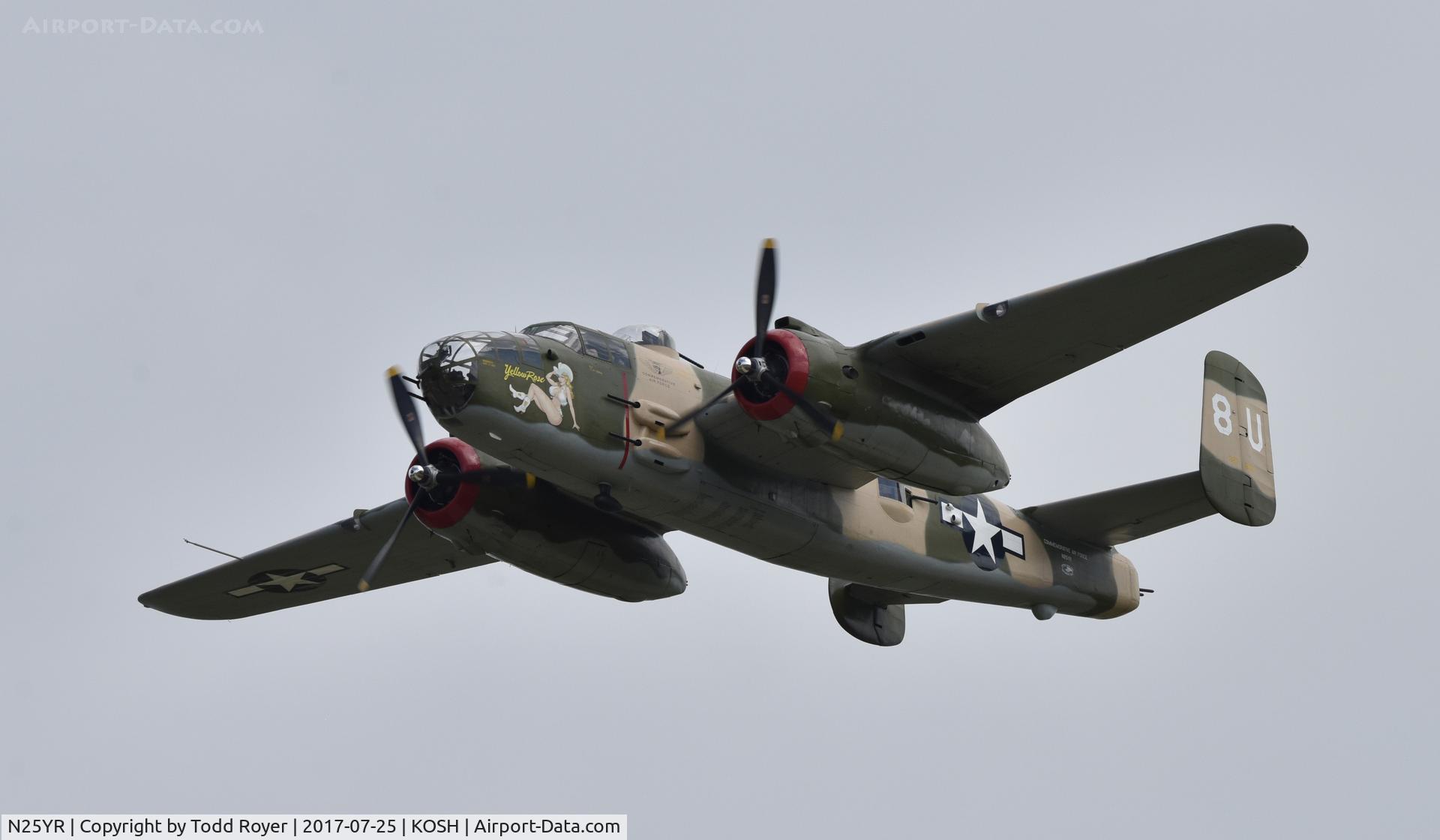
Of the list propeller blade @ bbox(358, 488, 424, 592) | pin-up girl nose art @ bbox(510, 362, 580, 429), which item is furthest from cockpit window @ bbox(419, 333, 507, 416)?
propeller blade @ bbox(358, 488, 424, 592)

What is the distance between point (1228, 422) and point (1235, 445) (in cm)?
49

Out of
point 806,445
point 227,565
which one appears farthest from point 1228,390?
point 227,565

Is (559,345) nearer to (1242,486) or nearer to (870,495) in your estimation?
(870,495)

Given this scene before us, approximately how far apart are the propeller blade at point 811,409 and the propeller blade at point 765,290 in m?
0.68

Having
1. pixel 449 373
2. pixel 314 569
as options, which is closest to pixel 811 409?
pixel 449 373

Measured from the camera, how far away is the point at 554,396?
67.3 feet

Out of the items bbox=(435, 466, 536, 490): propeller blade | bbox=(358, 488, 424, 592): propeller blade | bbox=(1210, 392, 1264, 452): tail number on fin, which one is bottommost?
bbox=(358, 488, 424, 592): propeller blade

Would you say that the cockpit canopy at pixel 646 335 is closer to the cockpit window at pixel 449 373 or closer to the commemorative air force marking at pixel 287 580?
the cockpit window at pixel 449 373

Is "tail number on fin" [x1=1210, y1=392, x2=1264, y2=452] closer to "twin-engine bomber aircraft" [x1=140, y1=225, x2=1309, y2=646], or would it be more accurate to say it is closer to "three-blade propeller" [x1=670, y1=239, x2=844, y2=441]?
"twin-engine bomber aircraft" [x1=140, y1=225, x2=1309, y2=646]

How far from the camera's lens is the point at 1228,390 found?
26.4 meters

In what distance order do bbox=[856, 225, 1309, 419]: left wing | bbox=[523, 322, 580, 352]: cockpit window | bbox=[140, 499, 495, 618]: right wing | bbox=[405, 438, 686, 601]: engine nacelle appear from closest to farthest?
bbox=[856, 225, 1309, 419]: left wing
bbox=[523, 322, 580, 352]: cockpit window
bbox=[405, 438, 686, 601]: engine nacelle
bbox=[140, 499, 495, 618]: right wing

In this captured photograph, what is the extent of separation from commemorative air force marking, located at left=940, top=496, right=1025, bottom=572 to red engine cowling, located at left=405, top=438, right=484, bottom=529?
673 cm

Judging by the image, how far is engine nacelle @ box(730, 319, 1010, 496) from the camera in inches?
798

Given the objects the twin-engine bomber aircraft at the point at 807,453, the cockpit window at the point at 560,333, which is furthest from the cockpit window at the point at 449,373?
the cockpit window at the point at 560,333
